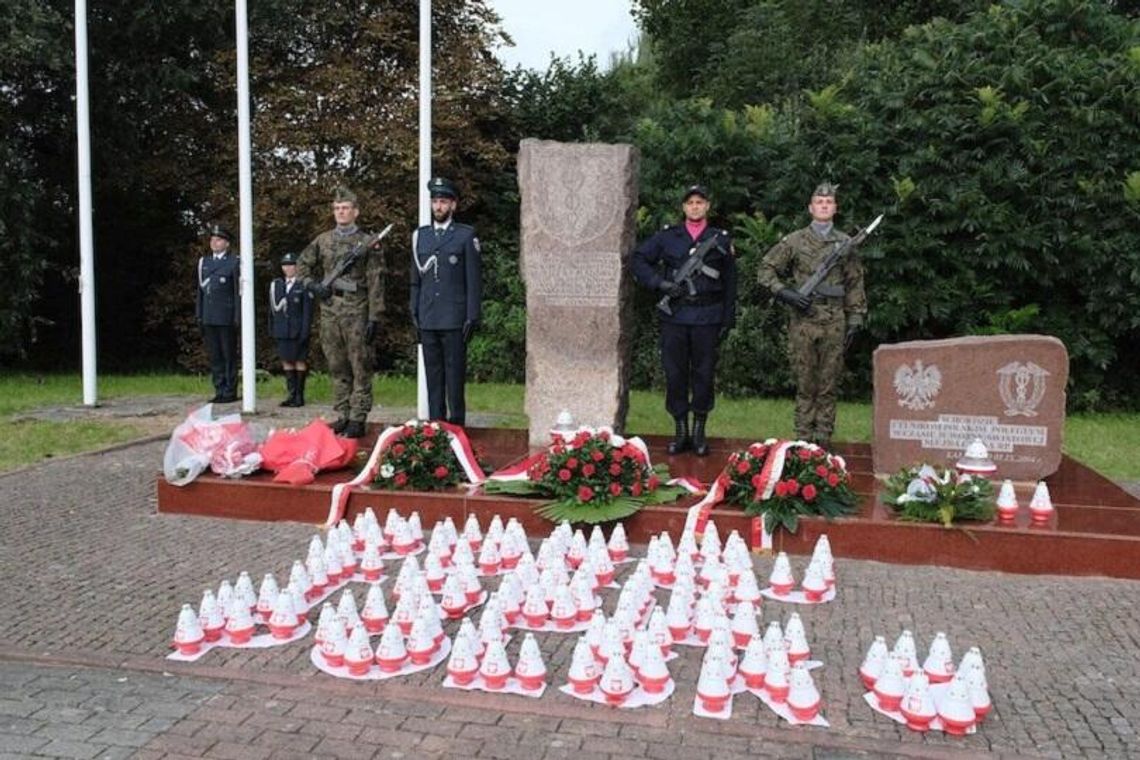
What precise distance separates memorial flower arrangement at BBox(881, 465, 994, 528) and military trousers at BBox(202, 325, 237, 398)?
29.1ft

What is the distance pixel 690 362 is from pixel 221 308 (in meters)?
6.75

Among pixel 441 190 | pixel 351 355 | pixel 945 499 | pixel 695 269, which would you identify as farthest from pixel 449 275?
pixel 945 499

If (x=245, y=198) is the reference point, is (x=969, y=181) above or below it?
above

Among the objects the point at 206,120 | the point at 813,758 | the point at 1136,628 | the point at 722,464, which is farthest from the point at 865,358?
the point at 206,120

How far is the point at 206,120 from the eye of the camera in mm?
17266

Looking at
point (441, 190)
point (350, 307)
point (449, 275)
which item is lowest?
point (350, 307)

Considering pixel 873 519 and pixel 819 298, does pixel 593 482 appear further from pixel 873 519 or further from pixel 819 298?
pixel 819 298

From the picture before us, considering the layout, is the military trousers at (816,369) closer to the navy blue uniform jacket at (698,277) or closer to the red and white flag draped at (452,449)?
the navy blue uniform jacket at (698,277)

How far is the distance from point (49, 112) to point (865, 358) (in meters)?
13.4

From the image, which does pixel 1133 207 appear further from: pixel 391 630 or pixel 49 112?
pixel 49 112

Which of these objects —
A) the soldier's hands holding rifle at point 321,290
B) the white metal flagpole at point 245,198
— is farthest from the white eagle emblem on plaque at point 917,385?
the white metal flagpole at point 245,198

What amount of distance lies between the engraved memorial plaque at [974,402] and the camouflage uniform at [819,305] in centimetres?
72

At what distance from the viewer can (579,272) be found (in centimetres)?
768

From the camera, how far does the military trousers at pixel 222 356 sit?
12203 mm
